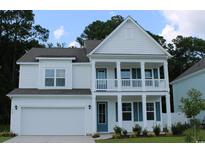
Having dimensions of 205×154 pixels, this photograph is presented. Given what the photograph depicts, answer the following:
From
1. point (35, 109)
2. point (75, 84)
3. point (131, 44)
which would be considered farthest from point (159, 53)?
point (35, 109)

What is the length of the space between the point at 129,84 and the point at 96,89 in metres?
2.87

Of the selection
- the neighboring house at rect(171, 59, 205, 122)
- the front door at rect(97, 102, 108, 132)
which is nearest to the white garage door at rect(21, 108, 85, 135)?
the front door at rect(97, 102, 108, 132)

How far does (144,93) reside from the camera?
24.0m

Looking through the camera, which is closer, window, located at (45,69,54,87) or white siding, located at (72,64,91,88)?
window, located at (45,69,54,87)

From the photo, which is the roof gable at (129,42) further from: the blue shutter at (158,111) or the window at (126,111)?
the window at (126,111)

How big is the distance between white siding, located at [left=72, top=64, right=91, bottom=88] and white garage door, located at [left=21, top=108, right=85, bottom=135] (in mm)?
2466

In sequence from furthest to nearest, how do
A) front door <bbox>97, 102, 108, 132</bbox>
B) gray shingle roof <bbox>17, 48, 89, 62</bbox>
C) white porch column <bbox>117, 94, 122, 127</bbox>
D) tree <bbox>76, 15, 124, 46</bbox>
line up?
1. tree <bbox>76, 15, 124, 46</bbox>
2. gray shingle roof <bbox>17, 48, 89, 62</bbox>
3. front door <bbox>97, 102, 108, 132</bbox>
4. white porch column <bbox>117, 94, 122, 127</bbox>

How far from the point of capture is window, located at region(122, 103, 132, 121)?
2570cm

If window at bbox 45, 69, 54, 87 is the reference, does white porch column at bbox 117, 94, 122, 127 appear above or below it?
below

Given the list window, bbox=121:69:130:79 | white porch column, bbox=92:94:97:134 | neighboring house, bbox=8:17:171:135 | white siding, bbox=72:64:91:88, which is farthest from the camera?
window, bbox=121:69:130:79

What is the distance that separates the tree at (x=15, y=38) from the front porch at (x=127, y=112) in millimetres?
20630

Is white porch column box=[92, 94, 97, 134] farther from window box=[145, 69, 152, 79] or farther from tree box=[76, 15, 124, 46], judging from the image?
tree box=[76, 15, 124, 46]

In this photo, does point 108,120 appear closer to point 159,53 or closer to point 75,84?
point 75,84
